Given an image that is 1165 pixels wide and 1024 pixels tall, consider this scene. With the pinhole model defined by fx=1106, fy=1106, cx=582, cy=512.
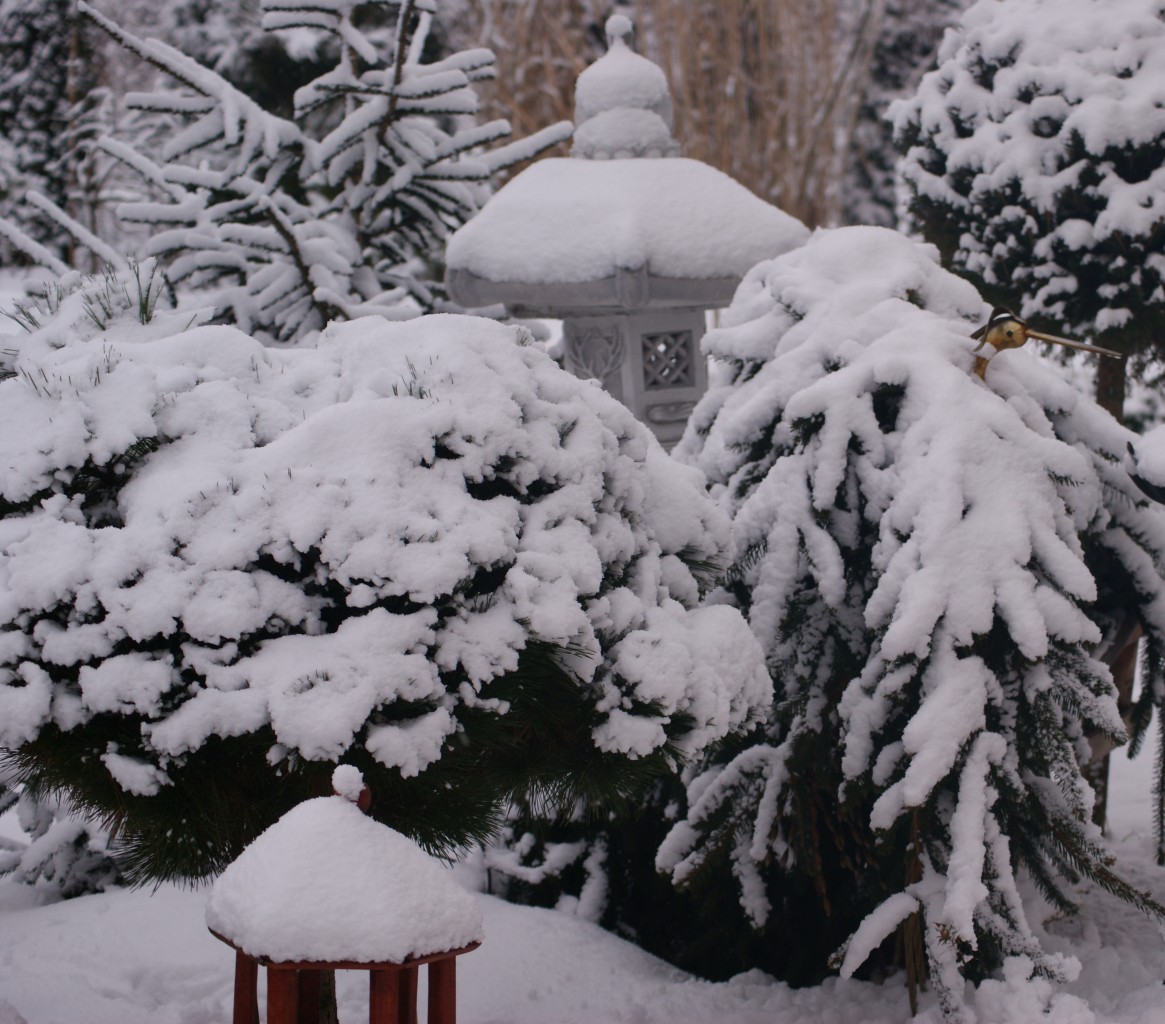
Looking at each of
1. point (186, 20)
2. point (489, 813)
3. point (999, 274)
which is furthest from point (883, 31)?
point (489, 813)

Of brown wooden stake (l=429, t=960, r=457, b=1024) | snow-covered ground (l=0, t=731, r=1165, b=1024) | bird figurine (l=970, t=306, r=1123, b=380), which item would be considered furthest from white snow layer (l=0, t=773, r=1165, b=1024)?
bird figurine (l=970, t=306, r=1123, b=380)

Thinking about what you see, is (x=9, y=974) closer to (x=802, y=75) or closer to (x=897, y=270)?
(x=897, y=270)

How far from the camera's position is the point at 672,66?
8.36 meters

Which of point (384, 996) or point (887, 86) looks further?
point (887, 86)

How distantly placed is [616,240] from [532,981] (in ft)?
5.99

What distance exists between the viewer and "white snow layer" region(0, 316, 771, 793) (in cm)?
128

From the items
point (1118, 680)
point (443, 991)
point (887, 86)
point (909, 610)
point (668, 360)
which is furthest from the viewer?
point (887, 86)

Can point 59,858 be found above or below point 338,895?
below

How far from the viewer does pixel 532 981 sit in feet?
6.95

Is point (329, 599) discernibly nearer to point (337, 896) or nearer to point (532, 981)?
point (337, 896)

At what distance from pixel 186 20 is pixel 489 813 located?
336 inches

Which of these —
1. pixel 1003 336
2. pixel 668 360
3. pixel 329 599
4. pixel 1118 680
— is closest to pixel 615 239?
pixel 668 360

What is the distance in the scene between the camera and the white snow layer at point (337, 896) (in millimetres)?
1133

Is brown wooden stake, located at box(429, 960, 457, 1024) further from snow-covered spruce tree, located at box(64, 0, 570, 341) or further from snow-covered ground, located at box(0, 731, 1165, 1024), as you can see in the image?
snow-covered spruce tree, located at box(64, 0, 570, 341)
